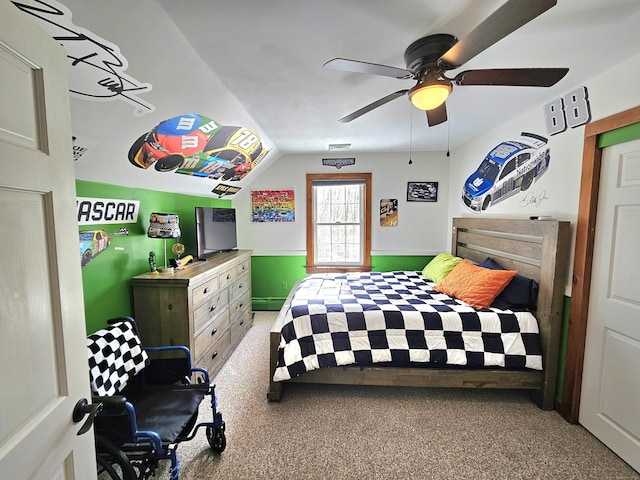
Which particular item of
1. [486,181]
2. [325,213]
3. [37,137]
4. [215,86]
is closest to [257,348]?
[325,213]

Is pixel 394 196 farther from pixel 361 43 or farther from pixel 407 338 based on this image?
pixel 361 43

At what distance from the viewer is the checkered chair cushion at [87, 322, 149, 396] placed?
4.81 feet

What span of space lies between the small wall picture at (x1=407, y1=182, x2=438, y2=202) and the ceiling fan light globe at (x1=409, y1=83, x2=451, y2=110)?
2.60m

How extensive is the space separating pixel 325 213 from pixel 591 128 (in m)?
2.98

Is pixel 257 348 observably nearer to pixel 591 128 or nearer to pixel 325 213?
pixel 325 213

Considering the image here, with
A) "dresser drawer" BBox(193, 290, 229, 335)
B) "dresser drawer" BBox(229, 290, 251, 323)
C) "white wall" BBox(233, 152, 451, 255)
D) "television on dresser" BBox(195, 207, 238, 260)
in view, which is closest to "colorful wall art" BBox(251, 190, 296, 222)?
"white wall" BBox(233, 152, 451, 255)

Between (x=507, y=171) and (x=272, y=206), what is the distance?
9.73 ft

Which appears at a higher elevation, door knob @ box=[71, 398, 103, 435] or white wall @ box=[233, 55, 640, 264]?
white wall @ box=[233, 55, 640, 264]

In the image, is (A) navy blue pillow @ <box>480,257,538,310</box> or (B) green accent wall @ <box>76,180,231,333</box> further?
(A) navy blue pillow @ <box>480,257,538,310</box>

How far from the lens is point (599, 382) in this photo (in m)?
1.86

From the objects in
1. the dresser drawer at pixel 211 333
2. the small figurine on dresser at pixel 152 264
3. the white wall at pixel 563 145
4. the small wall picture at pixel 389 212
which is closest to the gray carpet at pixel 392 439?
the dresser drawer at pixel 211 333

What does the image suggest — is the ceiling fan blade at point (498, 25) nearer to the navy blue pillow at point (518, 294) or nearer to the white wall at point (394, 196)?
the navy blue pillow at point (518, 294)

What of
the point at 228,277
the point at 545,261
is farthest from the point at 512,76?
the point at 228,277
